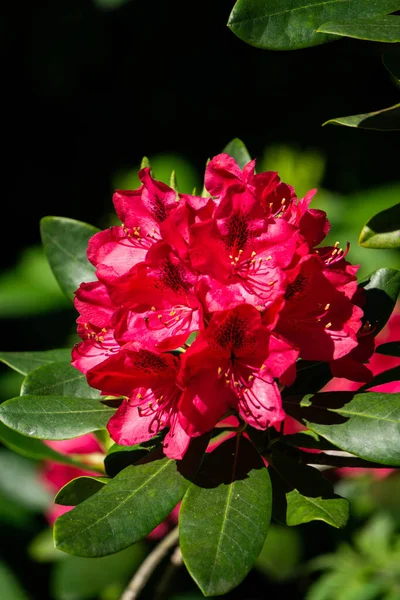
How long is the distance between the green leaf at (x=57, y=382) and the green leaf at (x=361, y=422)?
34cm

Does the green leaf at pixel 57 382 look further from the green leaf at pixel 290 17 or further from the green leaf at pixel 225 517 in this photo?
the green leaf at pixel 290 17

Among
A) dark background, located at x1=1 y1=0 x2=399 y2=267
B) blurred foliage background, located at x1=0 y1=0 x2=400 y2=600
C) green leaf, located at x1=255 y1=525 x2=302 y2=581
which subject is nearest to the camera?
green leaf, located at x1=255 y1=525 x2=302 y2=581

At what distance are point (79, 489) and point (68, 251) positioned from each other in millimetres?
484

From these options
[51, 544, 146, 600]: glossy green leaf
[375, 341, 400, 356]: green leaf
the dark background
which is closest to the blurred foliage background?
the dark background

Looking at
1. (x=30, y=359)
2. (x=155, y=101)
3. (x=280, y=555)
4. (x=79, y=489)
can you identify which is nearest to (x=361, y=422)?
(x=79, y=489)

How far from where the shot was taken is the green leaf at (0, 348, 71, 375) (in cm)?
133

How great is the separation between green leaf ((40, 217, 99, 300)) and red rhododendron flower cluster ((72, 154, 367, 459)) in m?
0.31

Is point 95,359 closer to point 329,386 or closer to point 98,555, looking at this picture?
point 98,555

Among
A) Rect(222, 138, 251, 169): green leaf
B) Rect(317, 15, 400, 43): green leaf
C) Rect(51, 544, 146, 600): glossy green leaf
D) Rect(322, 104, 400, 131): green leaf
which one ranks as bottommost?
Rect(51, 544, 146, 600): glossy green leaf

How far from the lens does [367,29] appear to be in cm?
91

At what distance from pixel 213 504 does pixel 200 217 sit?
35 centimetres

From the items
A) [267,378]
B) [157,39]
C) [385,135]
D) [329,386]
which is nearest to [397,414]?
[267,378]

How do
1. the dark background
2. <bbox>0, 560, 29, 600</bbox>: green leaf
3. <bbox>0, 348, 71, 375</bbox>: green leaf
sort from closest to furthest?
<bbox>0, 348, 71, 375</bbox>: green leaf < <bbox>0, 560, 29, 600</bbox>: green leaf < the dark background

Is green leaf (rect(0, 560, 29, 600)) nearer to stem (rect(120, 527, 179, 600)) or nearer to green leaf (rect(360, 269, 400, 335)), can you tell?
stem (rect(120, 527, 179, 600))
